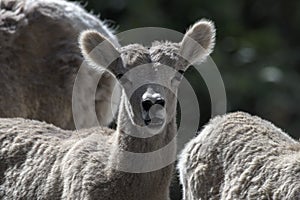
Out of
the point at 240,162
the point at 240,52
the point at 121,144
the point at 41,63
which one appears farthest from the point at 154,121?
the point at 240,52

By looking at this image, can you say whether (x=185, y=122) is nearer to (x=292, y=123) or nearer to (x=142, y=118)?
(x=142, y=118)

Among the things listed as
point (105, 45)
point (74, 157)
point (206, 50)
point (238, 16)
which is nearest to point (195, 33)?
point (206, 50)

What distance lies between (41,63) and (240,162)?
3.15m

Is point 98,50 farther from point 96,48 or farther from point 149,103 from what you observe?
point 149,103

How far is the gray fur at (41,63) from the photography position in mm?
10664

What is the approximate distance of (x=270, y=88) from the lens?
1911cm

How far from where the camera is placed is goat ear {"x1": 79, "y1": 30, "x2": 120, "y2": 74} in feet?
Answer: 28.0

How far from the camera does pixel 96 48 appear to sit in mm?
8633

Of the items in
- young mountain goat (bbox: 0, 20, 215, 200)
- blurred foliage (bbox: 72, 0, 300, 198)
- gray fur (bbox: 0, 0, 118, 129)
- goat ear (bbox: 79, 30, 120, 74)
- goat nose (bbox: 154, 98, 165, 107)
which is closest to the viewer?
goat nose (bbox: 154, 98, 165, 107)

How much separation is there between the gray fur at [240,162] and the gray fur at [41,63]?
222 cm

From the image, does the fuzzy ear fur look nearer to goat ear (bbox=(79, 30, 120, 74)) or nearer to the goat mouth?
goat ear (bbox=(79, 30, 120, 74))

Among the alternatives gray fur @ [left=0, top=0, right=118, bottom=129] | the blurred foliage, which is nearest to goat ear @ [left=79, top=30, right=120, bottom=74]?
gray fur @ [left=0, top=0, right=118, bottom=129]

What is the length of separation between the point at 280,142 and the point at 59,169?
1.66 metres

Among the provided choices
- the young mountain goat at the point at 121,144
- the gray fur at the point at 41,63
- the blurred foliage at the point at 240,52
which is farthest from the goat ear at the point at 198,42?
the blurred foliage at the point at 240,52
